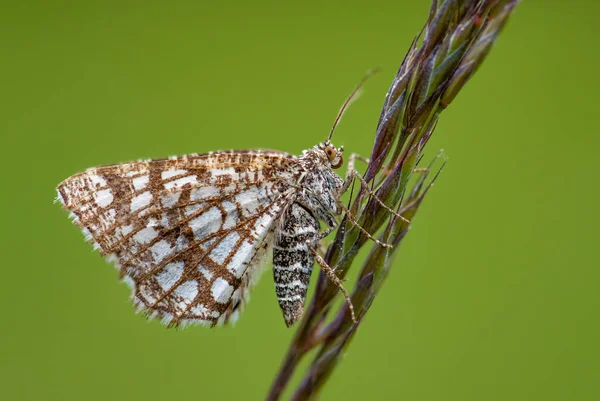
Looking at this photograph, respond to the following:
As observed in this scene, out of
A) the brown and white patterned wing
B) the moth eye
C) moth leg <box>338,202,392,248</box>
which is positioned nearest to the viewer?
moth leg <box>338,202,392,248</box>

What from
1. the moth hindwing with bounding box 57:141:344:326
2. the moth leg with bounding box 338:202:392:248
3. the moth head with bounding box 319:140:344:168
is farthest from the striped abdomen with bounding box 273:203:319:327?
the moth leg with bounding box 338:202:392:248

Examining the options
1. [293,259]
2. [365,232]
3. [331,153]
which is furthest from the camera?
[331,153]

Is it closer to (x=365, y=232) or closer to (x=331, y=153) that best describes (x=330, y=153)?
(x=331, y=153)

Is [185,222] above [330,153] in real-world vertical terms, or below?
below

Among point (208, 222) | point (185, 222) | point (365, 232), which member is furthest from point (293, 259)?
point (365, 232)

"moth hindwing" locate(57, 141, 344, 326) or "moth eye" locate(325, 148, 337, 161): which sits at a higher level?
"moth eye" locate(325, 148, 337, 161)

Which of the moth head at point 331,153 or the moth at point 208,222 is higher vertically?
the moth head at point 331,153

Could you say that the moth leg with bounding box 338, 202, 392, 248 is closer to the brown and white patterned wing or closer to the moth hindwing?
the moth hindwing

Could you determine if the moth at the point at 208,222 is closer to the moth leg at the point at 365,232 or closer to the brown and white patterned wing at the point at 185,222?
the brown and white patterned wing at the point at 185,222

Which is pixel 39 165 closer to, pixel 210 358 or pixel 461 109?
pixel 210 358

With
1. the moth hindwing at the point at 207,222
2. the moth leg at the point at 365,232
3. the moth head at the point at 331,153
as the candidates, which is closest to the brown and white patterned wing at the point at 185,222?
the moth hindwing at the point at 207,222
